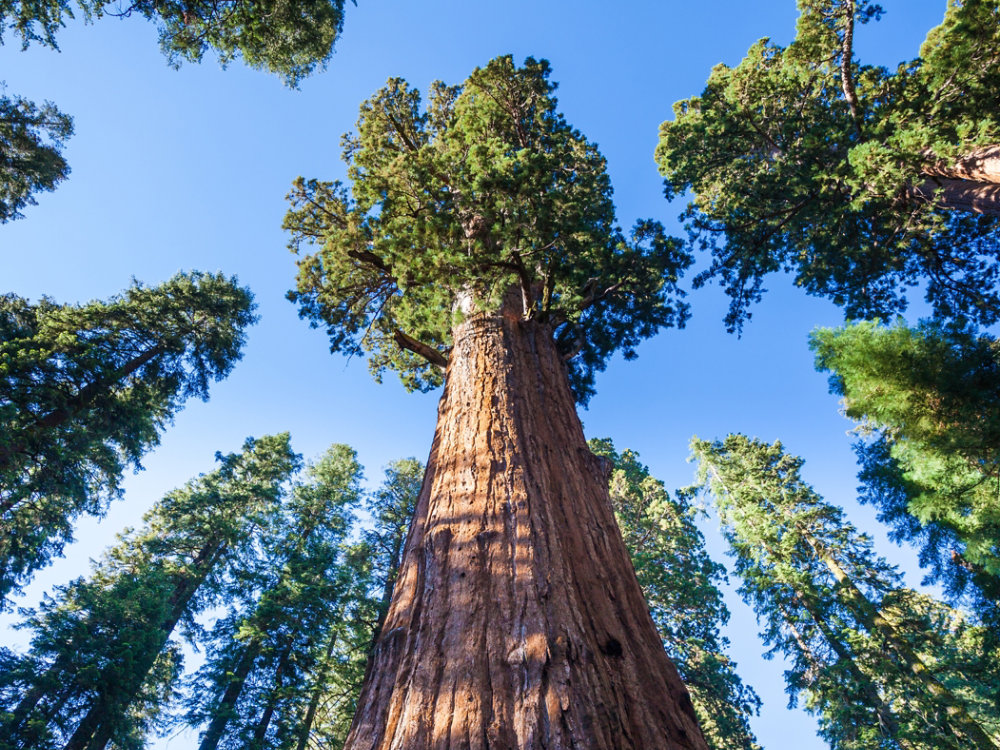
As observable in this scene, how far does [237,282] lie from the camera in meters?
14.9

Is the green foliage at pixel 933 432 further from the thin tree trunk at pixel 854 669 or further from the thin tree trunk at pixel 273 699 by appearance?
the thin tree trunk at pixel 273 699

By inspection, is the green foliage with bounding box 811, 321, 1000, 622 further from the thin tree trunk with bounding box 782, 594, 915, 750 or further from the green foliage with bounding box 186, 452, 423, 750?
the green foliage with bounding box 186, 452, 423, 750

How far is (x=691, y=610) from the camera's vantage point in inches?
458

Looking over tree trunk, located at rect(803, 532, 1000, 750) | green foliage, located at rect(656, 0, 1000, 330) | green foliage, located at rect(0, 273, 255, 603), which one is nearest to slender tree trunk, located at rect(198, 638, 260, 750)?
green foliage, located at rect(0, 273, 255, 603)

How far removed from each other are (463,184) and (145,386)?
45.2ft

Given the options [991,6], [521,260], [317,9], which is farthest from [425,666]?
[317,9]

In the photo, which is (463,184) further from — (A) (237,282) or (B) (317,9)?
(A) (237,282)

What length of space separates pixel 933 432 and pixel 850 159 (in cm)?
485

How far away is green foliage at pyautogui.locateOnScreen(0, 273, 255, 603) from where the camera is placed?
380 inches

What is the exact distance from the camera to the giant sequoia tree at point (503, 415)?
191cm

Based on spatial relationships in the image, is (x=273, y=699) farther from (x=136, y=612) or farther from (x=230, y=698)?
(x=136, y=612)

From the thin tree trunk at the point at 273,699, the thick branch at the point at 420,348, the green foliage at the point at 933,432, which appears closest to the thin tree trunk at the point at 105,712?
the thin tree trunk at the point at 273,699

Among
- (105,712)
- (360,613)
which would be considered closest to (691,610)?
(360,613)

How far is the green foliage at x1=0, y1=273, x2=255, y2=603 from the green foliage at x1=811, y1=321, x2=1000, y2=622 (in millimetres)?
16353
